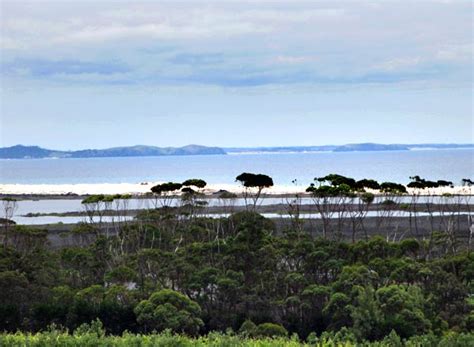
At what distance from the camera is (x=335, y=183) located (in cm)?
3503

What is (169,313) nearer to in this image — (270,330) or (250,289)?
(270,330)

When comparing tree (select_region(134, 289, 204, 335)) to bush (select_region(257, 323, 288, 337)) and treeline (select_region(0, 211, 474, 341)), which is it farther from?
bush (select_region(257, 323, 288, 337))

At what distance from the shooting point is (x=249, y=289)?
22.5 m

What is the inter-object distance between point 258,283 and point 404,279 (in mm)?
4006

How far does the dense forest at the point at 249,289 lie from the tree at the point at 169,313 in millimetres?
26

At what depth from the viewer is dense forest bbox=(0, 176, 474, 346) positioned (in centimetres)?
1915

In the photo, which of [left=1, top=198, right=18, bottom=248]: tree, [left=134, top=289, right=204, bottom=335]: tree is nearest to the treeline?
[left=134, top=289, right=204, bottom=335]: tree

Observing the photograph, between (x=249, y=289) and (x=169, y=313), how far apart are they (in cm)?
352

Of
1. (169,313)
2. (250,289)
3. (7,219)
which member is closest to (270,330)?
(169,313)

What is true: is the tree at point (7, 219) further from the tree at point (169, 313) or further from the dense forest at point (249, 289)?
the tree at point (169, 313)

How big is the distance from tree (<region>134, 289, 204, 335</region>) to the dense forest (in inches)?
1.0

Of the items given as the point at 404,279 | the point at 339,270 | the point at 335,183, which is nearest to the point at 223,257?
the point at 339,270

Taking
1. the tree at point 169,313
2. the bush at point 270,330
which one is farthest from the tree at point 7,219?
the bush at point 270,330

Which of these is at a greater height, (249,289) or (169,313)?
(249,289)
